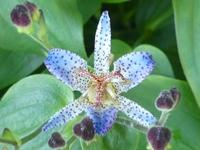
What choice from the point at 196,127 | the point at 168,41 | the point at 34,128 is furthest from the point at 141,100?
the point at 168,41

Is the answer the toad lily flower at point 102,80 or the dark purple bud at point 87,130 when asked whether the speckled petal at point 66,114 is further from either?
the dark purple bud at point 87,130

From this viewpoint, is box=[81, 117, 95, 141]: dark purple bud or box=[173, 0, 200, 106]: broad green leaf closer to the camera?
box=[81, 117, 95, 141]: dark purple bud

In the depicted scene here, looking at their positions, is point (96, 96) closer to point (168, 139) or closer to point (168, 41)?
point (168, 139)

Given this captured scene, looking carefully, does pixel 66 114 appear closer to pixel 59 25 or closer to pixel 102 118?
pixel 102 118

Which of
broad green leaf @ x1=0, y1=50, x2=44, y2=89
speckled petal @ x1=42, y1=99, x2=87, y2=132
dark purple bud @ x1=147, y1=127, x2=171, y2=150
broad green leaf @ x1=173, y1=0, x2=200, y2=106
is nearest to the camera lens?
dark purple bud @ x1=147, y1=127, x2=171, y2=150

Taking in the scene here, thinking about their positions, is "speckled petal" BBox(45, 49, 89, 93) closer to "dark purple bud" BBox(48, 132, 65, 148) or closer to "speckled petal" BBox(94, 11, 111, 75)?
"speckled petal" BBox(94, 11, 111, 75)

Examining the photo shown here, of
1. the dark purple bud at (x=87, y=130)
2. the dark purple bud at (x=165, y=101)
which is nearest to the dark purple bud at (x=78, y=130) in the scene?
the dark purple bud at (x=87, y=130)

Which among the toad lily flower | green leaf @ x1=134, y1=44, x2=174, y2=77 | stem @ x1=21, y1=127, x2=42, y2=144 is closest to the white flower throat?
the toad lily flower
